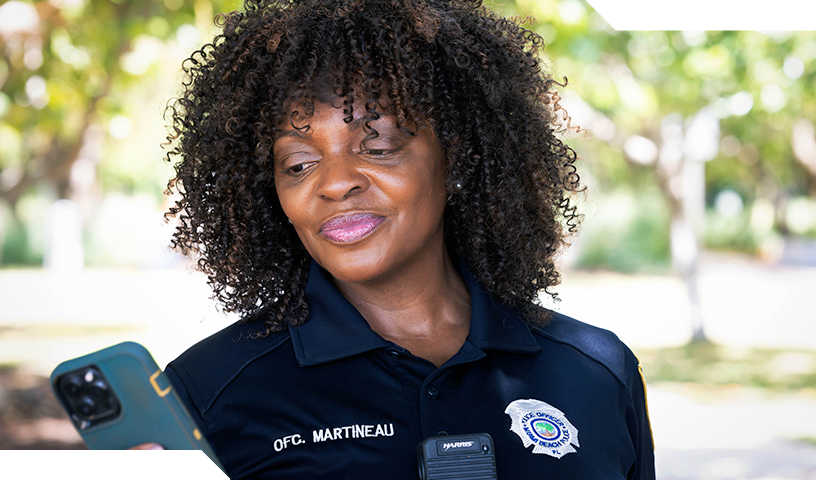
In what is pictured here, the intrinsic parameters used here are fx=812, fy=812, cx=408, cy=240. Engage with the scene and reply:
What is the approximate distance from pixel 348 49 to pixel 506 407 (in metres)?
1.03

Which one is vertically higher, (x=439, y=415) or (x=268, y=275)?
(x=268, y=275)

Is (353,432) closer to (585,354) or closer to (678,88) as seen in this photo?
(585,354)

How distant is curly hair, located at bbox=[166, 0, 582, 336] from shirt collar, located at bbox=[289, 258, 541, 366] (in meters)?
0.07

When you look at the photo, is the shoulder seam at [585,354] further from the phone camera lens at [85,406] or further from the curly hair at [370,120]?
the phone camera lens at [85,406]

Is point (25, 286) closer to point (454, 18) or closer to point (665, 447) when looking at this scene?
point (665, 447)

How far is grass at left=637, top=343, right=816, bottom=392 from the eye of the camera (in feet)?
33.0

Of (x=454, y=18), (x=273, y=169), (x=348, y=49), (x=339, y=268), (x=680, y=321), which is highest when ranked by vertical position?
(x=680, y=321)

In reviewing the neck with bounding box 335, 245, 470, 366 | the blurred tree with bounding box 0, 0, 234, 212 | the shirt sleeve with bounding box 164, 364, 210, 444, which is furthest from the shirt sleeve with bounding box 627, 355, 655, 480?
the blurred tree with bounding box 0, 0, 234, 212

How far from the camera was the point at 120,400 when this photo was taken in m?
1.50

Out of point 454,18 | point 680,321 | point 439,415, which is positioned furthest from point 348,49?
point 680,321

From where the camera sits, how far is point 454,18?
7.84 ft

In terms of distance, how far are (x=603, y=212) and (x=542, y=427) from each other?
9.79m

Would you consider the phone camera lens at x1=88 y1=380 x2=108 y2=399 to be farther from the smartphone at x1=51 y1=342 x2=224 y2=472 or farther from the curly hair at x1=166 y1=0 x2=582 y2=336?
the curly hair at x1=166 y1=0 x2=582 y2=336

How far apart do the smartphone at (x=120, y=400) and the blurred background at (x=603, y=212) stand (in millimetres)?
1365
